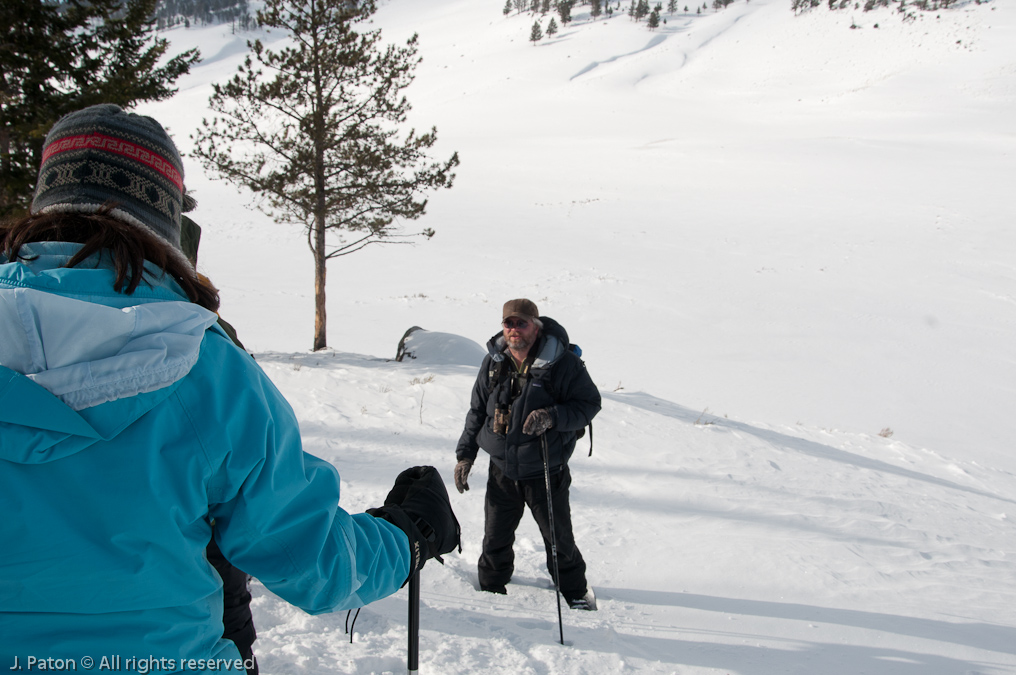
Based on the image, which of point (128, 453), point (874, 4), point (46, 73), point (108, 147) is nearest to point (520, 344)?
point (108, 147)

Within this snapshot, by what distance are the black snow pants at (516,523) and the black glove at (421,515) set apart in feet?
6.71

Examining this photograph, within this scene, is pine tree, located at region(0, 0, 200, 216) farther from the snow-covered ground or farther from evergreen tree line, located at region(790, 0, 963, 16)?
evergreen tree line, located at region(790, 0, 963, 16)

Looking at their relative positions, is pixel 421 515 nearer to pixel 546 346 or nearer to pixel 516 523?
pixel 546 346

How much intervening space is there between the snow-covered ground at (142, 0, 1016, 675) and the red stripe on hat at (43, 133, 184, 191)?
2.33 m

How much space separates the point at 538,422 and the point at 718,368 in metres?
10.6

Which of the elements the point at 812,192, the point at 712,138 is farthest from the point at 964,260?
the point at 712,138

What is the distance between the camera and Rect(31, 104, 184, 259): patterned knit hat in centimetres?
112

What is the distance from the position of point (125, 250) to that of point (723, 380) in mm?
12490

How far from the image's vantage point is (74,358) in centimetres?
86

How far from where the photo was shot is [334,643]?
276 cm

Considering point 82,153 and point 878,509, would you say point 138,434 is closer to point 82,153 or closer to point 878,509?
point 82,153

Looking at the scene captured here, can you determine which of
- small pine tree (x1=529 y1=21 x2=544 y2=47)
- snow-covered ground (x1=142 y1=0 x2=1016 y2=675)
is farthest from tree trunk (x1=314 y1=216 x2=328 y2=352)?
small pine tree (x1=529 y1=21 x2=544 y2=47)

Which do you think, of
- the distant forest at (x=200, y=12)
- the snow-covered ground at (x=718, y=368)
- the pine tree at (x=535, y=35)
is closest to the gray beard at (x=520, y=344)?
the snow-covered ground at (x=718, y=368)

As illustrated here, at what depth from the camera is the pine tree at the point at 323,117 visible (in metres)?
10.2
